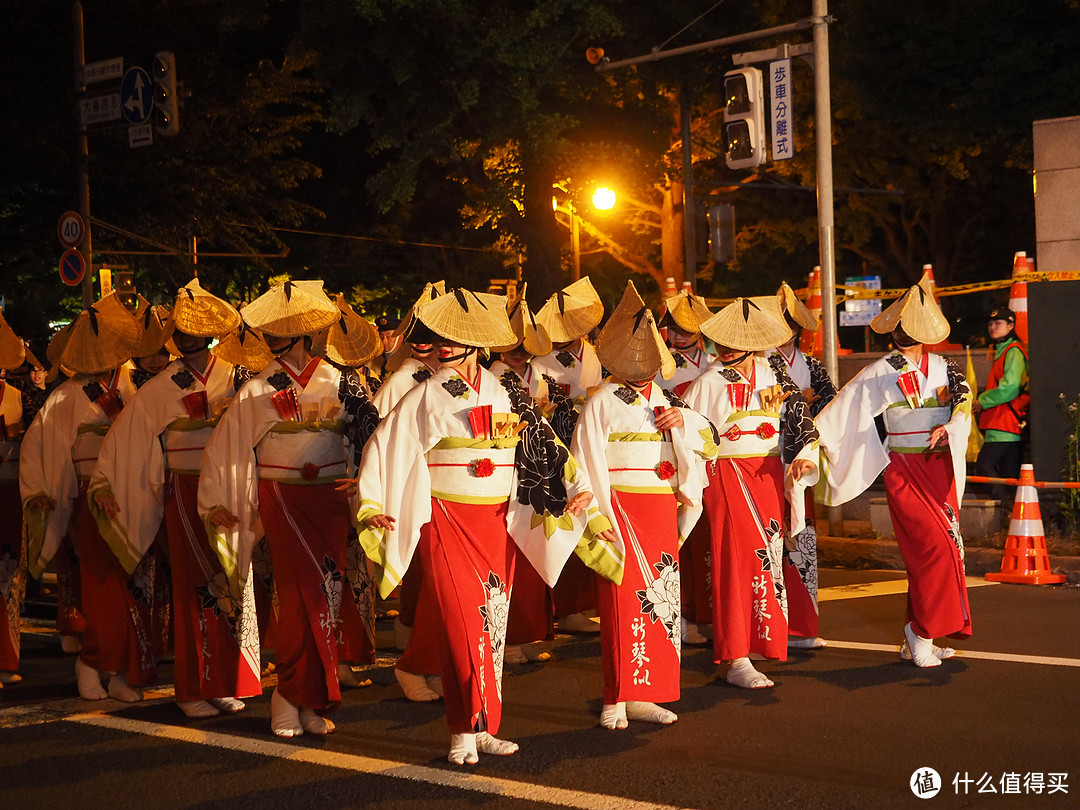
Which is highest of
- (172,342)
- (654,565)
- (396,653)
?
(172,342)

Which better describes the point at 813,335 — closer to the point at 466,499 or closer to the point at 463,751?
the point at 466,499

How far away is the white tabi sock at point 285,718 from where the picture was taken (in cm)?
622

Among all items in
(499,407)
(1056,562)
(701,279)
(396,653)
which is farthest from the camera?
(701,279)

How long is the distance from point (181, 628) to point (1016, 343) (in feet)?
25.9

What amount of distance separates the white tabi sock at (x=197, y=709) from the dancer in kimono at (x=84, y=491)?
1.92 feet

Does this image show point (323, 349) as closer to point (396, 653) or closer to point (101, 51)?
point (396, 653)

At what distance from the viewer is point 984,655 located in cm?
719

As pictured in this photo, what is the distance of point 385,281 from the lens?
32438 millimetres

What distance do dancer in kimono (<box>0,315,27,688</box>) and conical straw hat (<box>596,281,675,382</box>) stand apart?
4.01m

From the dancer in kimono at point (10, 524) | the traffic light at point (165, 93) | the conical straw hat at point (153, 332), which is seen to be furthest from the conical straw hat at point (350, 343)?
the traffic light at point (165, 93)

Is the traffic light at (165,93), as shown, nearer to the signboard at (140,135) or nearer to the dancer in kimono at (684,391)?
the signboard at (140,135)

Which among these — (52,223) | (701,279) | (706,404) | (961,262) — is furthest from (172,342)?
(961,262)

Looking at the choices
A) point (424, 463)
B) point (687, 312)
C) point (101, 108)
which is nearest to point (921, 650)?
point (687, 312)

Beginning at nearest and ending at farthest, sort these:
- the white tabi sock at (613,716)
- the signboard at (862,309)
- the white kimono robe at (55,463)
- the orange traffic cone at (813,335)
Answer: the white tabi sock at (613,716) → the white kimono robe at (55,463) → the orange traffic cone at (813,335) → the signboard at (862,309)
